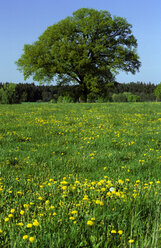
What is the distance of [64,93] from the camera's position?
42125 millimetres

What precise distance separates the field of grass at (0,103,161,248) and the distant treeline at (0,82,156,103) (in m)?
29.7

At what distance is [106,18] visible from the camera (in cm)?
3681

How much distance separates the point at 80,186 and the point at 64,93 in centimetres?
3869

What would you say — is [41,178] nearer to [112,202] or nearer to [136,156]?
[112,202]

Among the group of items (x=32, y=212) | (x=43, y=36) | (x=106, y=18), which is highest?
(x=106, y=18)

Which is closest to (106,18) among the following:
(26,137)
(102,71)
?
(102,71)

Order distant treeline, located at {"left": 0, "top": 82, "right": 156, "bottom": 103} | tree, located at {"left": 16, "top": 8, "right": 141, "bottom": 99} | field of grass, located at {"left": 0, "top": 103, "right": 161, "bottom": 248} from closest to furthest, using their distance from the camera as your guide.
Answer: field of grass, located at {"left": 0, "top": 103, "right": 161, "bottom": 248} → tree, located at {"left": 16, "top": 8, "right": 141, "bottom": 99} → distant treeline, located at {"left": 0, "top": 82, "right": 156, "bottom": 103}

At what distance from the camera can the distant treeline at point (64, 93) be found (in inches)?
1613

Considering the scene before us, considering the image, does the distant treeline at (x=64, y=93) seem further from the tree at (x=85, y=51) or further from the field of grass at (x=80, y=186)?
the field of grass at (x=80, y=186)

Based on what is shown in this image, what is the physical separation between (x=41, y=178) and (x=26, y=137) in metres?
4.06

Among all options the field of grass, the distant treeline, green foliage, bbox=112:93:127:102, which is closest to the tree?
the distant treeline

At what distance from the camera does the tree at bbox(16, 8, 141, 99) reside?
35375mm

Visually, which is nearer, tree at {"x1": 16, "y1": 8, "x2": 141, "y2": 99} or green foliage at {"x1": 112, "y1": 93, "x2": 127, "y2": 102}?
tree at {"x1": 16, "y1": 8, "x2": 141, "y2": 99}

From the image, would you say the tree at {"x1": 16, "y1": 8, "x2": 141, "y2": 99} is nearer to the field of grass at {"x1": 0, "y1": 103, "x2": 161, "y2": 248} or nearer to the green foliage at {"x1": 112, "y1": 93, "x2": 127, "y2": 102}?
the field of grass at {"x1": 0, "y1": 103, "x2": 161, "y2": 248}
